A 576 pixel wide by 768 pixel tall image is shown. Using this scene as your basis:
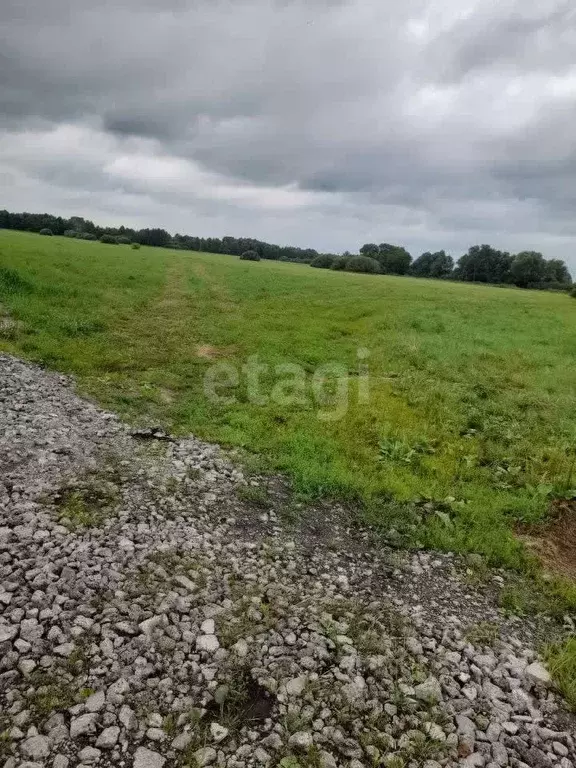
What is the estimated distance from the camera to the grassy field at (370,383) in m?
12.2

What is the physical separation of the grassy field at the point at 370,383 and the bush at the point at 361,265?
63.0m

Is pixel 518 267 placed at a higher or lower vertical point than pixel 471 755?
higher

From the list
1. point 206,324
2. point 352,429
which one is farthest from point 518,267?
point 352,429

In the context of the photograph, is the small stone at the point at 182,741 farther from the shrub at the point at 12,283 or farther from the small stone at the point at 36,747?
the shrub at the point at 12,283

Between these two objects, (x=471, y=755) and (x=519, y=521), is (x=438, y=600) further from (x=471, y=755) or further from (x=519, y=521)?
(x=519, y=521)

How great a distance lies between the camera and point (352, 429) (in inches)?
613

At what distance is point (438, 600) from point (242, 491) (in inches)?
184

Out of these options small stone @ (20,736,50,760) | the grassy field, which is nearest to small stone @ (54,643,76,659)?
small stone @ (20,736,50,760)

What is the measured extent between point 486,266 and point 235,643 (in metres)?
131

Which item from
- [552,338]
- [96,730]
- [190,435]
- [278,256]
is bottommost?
[96,730]

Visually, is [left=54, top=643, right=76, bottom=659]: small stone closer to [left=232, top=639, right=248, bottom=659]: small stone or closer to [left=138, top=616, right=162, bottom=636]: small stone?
[left=138, top=616, right=162, bottom=636]: small stone

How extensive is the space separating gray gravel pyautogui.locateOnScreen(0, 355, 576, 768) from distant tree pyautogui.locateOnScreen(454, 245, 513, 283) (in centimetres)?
12453

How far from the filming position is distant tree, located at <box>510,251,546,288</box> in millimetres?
111562

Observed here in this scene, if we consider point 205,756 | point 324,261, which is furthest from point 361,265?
point 205,756
